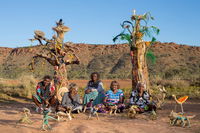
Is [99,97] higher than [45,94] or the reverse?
the reverse

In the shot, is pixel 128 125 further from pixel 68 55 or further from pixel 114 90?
pixel 68 55

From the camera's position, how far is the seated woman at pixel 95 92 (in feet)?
26.8

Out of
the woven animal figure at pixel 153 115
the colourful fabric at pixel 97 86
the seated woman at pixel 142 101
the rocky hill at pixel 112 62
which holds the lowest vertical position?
the woven animal figure at pixel 153 115

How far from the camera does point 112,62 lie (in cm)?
4691

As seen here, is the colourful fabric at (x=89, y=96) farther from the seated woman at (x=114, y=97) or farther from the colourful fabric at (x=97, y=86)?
the seated woman at (x=114, y=97)

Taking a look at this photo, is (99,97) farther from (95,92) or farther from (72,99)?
(72,99)

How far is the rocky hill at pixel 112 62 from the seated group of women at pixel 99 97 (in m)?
21.2

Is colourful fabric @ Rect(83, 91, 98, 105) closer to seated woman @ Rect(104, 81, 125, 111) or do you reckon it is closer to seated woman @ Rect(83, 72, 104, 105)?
seated woman @ Rect(83, 72, 104, 105)

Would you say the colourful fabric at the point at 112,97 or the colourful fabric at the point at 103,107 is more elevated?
the colourful fabric at the point at 112,97

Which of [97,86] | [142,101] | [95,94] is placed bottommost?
[142,101]

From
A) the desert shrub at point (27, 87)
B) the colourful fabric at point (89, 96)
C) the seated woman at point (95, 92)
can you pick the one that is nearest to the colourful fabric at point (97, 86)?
the seated woman at point (95, 92)

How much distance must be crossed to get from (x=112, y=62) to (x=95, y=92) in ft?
127

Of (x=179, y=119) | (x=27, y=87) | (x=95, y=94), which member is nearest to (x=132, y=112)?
(x=179, y=119)

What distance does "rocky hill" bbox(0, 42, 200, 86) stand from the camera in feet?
117
